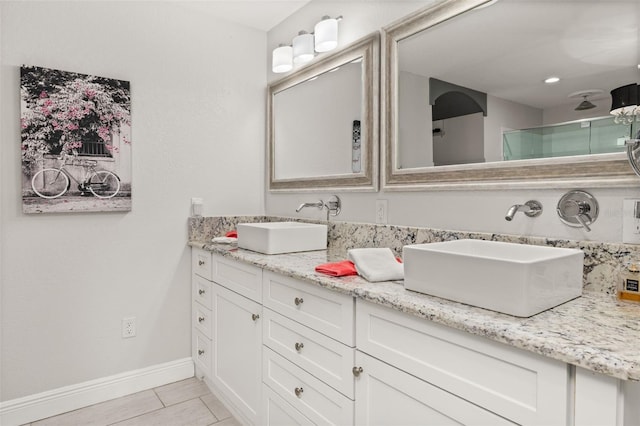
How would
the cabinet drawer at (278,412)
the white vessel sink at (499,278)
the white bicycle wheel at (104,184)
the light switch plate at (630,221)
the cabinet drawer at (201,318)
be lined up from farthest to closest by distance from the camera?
the cabinet drawer at (201,318) → the white bicycle wheel at (104,184) → the cabinet drawer at (278,412) → the light switch plate at (630,221) → the white vessel sink at (499,278)

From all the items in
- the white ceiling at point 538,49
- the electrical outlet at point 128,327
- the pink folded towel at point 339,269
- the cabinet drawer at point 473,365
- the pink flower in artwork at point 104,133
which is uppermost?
the white ceiling at point 538,49

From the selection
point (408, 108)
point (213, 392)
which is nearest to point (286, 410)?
point (213, 392)

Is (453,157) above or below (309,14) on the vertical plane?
below

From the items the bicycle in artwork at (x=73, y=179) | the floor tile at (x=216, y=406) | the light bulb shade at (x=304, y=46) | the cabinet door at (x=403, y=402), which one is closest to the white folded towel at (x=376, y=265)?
the cabinet door at (x=403, y=402)

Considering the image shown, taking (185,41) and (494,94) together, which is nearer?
(494,94)

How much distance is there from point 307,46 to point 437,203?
1.26 metres

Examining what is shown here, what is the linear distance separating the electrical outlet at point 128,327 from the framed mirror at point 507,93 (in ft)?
5.45

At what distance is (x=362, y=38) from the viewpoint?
2.01m

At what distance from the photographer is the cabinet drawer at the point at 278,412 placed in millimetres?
1492

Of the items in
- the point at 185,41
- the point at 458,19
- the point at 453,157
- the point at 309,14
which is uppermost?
the point at 309,14

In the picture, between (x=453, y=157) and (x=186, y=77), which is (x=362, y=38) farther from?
(x=186, y=77)

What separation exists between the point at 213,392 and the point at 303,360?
109 centimetres

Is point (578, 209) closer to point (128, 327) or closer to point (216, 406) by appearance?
point (216, 406)

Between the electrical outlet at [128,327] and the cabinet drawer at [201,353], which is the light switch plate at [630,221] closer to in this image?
the cabinet drawer at [201,353]
